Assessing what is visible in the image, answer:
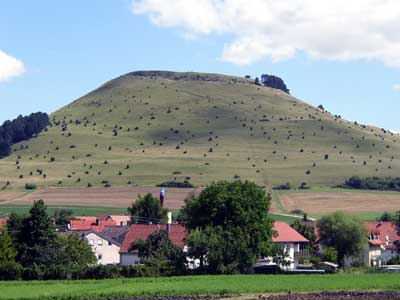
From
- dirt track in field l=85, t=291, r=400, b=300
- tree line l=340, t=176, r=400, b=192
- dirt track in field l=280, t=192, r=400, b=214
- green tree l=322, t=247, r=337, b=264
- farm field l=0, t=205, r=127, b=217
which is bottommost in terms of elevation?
dirt track in field l=85, t=291, r=400, b=300

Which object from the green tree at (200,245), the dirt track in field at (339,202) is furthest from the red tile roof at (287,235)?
the dirt track in field at (339,202)

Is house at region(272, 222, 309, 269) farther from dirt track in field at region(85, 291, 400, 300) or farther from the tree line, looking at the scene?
the tree line

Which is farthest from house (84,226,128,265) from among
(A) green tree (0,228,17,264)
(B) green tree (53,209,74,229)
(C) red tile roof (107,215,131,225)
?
(C) red tile roof (107,215,131,225)

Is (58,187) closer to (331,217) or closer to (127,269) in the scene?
(331,217)

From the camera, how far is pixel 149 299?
52312 mm

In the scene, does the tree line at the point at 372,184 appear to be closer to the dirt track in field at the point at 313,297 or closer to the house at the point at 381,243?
the house at the point at 381,243

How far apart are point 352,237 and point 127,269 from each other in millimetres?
39520

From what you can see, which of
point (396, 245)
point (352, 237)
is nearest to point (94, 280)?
point (352, 237)

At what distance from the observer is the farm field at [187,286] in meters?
55.7

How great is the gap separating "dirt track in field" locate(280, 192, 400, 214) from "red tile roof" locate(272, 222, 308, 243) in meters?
36.7

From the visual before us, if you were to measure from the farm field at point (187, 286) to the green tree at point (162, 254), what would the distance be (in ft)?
28.2

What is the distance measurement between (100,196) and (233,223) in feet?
279

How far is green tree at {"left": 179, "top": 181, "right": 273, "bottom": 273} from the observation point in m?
79.5

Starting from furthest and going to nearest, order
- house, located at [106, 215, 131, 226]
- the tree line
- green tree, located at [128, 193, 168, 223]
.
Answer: the tree line
house, located at [106, 215, 131, 226]
green tree, located at [128, 193, 168, 223]
